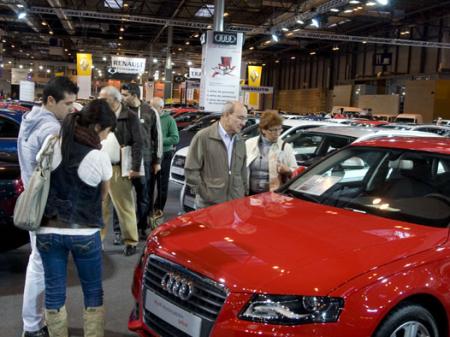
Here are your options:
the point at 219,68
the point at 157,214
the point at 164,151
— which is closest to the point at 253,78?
the point at 219,68

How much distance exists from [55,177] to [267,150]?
249 cm

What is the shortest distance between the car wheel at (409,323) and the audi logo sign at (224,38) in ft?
35.6

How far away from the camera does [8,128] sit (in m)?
6.40

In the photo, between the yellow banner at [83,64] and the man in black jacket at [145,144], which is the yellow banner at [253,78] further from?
the man in black jacket at [145,144]

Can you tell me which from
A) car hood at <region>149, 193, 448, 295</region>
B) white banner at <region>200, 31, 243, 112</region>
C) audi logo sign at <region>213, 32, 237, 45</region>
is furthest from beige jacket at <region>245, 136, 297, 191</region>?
audi logo sign at <region>213, 32, 237, 45</region>

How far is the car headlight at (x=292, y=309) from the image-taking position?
2.53 metres

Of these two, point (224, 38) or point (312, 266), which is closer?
point (312, 266)

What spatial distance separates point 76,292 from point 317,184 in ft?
7.74

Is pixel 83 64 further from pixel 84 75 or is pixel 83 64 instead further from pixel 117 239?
pixel 117 239

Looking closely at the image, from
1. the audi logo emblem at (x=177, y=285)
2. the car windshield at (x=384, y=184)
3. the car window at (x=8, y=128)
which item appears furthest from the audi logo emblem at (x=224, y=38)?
the audi logo emblem at (x=177, y=285)

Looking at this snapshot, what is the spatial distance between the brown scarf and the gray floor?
63.9 inches

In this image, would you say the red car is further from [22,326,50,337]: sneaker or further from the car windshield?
[22,326,50,337]: sneaker

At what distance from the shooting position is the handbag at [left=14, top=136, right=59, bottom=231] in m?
2.97

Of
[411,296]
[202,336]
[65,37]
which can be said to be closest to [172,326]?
[202,336]
